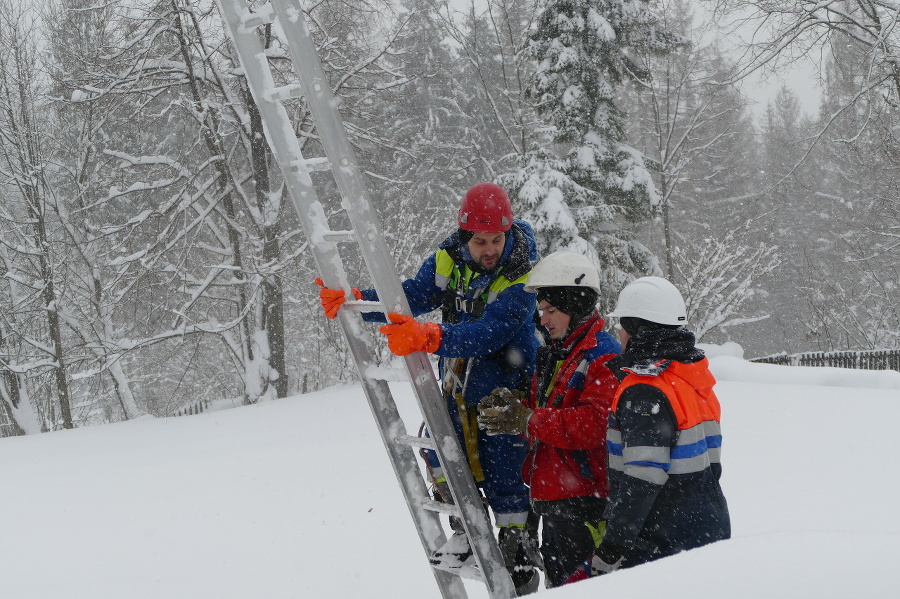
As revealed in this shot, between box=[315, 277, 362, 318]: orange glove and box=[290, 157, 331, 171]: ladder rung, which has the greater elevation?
box=[290, 157, 331, 171]: ladder rung

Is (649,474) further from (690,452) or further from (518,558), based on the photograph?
(518,558)

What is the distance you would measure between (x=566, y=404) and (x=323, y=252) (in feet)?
3.55

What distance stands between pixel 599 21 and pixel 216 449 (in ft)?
36.1

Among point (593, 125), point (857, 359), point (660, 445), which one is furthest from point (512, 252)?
point (857, 359)

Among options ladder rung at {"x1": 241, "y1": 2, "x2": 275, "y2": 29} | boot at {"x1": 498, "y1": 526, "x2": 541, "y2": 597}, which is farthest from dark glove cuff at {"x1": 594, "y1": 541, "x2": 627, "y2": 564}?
ladder rung at {"x1": 241, "y1": 2, "x2": 275, "y2": 29}

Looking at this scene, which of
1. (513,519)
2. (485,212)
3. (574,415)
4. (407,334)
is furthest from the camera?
(513,519)

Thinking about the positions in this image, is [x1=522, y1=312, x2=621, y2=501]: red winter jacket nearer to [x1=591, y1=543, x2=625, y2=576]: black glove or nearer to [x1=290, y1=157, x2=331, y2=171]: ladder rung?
[x1=591, y1=543, x2=625, y2=576]: black glove

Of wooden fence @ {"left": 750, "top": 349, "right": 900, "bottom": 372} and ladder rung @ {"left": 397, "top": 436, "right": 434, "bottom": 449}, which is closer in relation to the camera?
ladder rung @ {"left": 397, "top": 436, "right": 434, "bottom": 449}

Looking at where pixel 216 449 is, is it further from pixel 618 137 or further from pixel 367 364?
pixel 618 137

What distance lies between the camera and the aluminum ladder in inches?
87.6

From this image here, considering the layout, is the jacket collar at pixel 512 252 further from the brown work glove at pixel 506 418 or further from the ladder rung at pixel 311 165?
the ladder rung at pixel 311 165

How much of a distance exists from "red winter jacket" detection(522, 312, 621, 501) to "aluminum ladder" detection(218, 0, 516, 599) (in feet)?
0.97

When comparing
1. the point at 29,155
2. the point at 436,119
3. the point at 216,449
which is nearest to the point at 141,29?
the point at 29,155

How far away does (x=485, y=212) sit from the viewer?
268 cm
